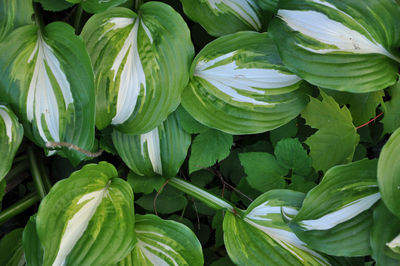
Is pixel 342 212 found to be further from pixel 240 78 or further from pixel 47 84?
pixel 47 84

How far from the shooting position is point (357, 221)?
82cm

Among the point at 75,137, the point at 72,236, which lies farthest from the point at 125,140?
the point at 72,236

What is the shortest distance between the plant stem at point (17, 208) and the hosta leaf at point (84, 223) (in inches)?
11.8

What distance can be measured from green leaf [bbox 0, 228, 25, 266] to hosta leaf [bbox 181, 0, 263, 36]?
0.79 meters

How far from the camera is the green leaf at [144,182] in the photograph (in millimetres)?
1032

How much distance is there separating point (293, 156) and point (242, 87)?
219mm

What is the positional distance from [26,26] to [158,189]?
1.75ft

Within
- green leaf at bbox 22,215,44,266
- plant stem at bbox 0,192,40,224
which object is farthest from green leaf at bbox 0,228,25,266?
green leaf at bbox 22,215,44,266

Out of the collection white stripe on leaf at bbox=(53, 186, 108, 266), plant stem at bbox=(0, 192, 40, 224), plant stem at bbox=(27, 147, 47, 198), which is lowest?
plant stem at bbox=(0, 192, 40, 224)

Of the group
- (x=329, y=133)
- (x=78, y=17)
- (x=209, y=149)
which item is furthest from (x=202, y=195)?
(x=78, y=17)

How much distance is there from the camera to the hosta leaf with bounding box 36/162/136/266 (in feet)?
2.55

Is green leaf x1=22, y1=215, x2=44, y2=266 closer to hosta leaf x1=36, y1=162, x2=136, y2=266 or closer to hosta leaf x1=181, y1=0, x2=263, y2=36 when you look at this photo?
hosta leaf x1=36, y1=162, x2=136, y2=266

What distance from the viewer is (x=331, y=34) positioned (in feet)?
2.61

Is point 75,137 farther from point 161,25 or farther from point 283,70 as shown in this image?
point 283,70
